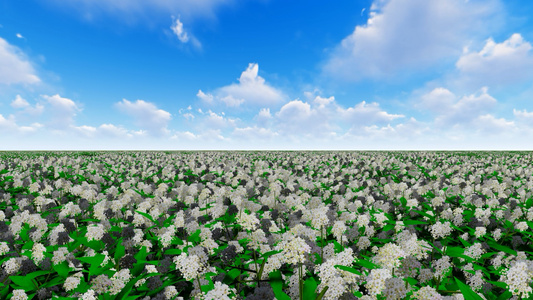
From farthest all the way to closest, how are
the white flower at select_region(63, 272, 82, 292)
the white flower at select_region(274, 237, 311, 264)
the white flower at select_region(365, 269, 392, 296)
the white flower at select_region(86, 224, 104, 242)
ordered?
the white flower at select_region(86, 224, 104, 242) < the white flower at select_region(63, 272, 82, 292) < the white flower at select_region(274, 237, 311, 264) < the white flower at select_region(365, 269, 392, 296)

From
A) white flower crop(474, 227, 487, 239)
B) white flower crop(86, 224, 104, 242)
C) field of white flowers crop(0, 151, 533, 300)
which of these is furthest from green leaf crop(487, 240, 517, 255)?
white flower crop(86, 224, 104, 242)

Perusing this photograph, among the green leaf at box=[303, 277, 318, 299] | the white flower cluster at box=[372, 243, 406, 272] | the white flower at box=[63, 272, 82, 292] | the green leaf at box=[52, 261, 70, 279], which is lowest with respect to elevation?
the white flower at box=[63, 272, 82, 292]

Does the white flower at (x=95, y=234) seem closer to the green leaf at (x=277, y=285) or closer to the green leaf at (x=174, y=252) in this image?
the green leaf at (x=174, y=252)

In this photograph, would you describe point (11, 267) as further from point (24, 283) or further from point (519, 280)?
point (519, 280)

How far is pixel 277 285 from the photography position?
2756 mm

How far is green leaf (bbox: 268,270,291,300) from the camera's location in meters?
2.56

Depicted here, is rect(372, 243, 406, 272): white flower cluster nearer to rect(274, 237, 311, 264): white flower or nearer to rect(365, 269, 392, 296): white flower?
rect(365, 269, 392, 296): white flower

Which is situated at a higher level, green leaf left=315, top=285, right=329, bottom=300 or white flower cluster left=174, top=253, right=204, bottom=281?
white flower cluster left=174, top=253, right=204, bottom=281

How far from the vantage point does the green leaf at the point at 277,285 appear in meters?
2.56

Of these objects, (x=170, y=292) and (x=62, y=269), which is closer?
(x=170, y=292)

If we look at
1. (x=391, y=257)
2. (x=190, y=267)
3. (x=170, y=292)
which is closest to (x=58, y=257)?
(x=170, y=292)

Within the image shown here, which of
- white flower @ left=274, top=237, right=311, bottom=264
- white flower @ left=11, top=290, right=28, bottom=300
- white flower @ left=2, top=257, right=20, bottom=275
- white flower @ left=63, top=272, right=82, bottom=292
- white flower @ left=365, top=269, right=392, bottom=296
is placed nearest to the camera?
white flower @ left=365, top=269, right=392, bottom=296

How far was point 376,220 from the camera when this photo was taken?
15.3 ft

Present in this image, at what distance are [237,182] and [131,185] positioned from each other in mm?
3269
